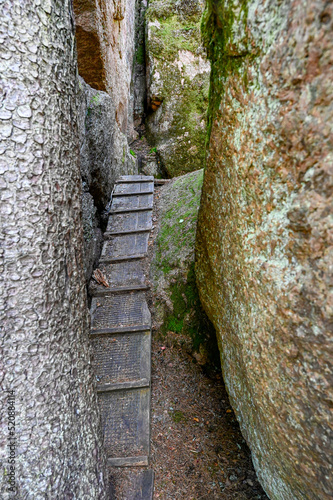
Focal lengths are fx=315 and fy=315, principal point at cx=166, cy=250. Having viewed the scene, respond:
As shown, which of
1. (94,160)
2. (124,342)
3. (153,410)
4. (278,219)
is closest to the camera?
(278,219)

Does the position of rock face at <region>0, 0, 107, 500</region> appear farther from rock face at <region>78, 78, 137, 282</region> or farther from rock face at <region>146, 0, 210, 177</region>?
rock face at <region>146, 0, 210, 177</region>

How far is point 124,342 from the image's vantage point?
320 cm

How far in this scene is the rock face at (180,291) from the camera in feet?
10.7

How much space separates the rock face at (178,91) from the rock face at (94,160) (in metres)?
3.74

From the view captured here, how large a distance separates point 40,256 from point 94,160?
310 cm

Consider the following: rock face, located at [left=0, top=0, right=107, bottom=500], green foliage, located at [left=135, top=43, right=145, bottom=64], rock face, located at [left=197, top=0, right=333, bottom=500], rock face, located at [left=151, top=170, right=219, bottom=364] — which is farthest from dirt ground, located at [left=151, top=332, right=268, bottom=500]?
green foliage, located at [left=135, top=43, right=145, bottom=64]

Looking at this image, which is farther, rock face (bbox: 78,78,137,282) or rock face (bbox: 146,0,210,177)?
rock face (bbox: 146,0,210,177)

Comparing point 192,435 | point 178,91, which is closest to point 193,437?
point 192,435

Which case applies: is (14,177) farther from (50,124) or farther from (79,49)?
(79,49)

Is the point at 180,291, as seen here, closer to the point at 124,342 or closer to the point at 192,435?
the point at 124,342

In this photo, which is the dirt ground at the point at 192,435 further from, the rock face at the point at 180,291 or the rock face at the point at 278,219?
the rock face at the point at 278,219

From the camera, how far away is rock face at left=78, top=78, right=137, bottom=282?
3.81 metres

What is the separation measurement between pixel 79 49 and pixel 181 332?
14.2 feet

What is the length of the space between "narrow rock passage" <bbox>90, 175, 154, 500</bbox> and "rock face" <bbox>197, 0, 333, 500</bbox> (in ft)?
3.20
